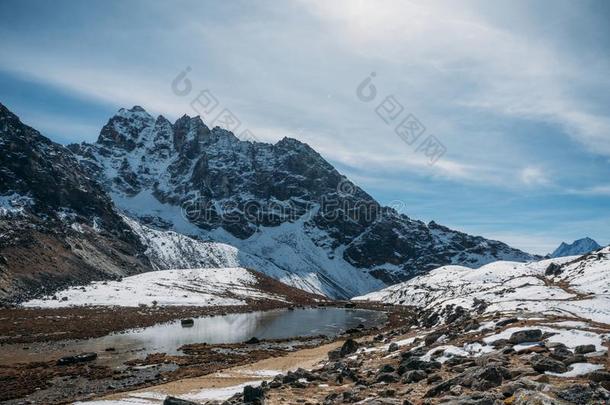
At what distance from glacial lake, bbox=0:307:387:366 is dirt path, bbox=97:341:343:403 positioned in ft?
45.7

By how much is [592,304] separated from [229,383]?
3327cm

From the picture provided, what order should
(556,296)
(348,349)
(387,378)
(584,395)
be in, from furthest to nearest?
(556,296) < (348,349) < (387,378) < (584,395)

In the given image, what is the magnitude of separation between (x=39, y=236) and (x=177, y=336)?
11101 cm

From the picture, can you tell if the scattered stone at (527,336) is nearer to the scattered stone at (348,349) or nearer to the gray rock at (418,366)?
the gray rock at (418,366)

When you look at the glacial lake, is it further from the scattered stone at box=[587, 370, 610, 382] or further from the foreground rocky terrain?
the scattered stone at box=[587, 370, 610, 382]

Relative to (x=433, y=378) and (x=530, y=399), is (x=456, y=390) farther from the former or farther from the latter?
(x=530, y=399)

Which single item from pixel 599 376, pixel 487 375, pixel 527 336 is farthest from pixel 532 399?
pixel 527 336

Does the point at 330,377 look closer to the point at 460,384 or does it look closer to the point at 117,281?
the point at 460,384

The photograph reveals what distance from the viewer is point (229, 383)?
3528cm

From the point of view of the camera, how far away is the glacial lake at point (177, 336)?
168 ft

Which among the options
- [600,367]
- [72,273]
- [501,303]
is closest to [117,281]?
[72,273]

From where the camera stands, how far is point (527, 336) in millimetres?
26016

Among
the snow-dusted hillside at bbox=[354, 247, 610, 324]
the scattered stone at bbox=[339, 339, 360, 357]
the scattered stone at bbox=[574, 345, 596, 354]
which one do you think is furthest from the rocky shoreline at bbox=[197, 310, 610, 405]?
the scattered stone at bbox=[339, 339, 360, 357]

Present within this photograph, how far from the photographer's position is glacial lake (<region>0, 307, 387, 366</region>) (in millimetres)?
51125
